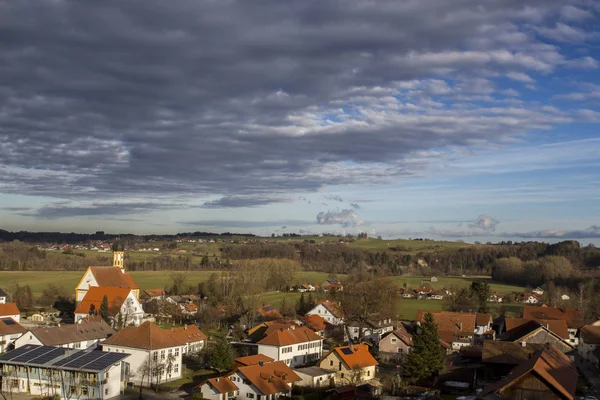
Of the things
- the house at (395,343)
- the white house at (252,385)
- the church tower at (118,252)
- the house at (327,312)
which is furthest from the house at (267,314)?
the white house at (252,385)

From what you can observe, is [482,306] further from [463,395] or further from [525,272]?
[525,272]

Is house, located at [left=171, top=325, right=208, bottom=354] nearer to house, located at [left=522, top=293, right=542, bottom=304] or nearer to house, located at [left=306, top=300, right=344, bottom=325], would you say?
house, located at [left=306, top=300, right=344, bottom=325]

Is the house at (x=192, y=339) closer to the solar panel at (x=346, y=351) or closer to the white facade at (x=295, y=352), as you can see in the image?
the white facade at (x=295, y=352)

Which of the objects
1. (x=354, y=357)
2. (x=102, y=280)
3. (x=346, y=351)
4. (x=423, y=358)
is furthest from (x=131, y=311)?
(x=423, y=358)

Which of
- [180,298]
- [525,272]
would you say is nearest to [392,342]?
[180,298]

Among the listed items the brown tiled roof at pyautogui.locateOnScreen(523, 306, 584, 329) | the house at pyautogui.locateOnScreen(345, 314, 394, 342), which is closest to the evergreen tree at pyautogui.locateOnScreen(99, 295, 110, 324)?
the house at pyautogui.locateOnScreen(345, 314, 394, 342)
